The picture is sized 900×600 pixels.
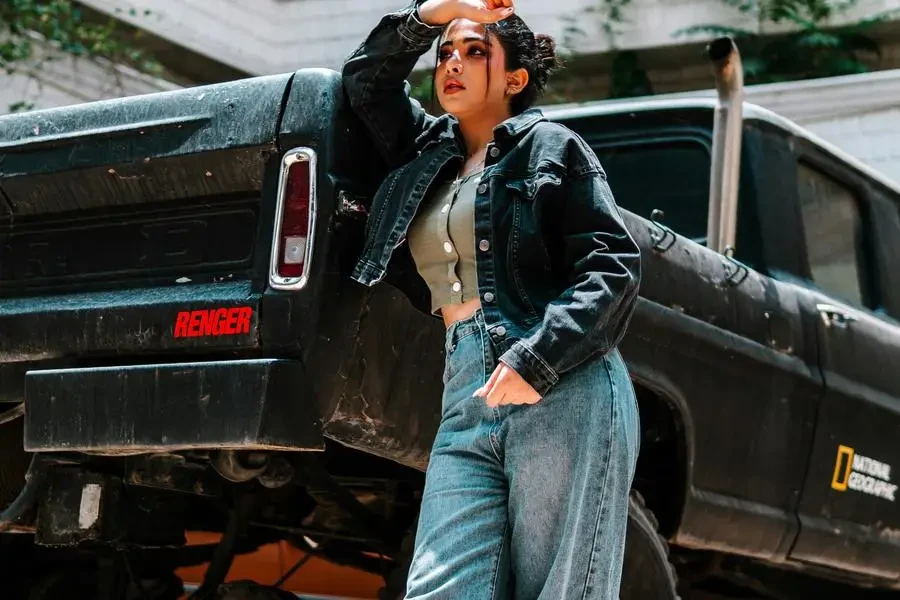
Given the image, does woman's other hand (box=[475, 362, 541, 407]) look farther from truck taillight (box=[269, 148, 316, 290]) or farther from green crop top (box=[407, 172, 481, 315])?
truck taillight (box=[269, 148, 316, 290])

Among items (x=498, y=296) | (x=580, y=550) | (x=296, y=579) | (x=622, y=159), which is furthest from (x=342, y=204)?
(x=296, y=579)

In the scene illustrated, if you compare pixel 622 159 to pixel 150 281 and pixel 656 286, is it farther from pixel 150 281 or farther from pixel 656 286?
pixel 150 281

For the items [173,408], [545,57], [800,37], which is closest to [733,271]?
[545,57]

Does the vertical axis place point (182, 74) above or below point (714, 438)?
above

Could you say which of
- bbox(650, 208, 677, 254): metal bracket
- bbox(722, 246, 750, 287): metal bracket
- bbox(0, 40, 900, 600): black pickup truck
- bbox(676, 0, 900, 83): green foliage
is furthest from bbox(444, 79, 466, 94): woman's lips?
bbox(676, 0, 900, 83): green foliage

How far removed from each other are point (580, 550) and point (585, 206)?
Result: 2.18ft

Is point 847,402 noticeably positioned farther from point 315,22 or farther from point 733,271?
point 315,22

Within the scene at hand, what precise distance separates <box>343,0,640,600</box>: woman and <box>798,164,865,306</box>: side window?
244cm

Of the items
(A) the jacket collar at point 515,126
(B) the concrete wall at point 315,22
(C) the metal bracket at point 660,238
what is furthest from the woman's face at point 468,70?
(B) the concrete wall at point 315,22

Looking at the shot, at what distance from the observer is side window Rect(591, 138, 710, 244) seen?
503cm

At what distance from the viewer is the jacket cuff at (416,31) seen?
3.10m

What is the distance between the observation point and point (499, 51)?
9.87 ft

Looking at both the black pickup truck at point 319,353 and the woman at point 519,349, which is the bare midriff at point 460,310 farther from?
the black pickup truck at point 319,353

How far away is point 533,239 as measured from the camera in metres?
2.73
